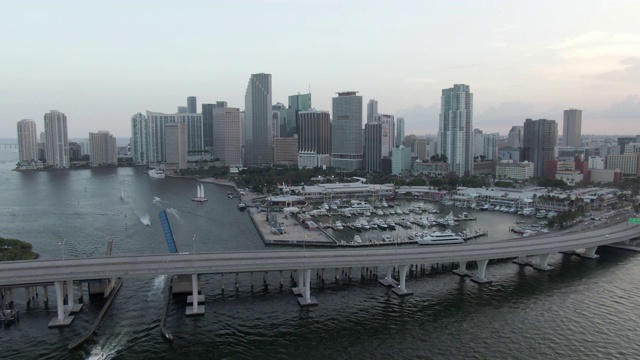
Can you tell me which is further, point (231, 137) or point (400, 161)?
point (231, 137)

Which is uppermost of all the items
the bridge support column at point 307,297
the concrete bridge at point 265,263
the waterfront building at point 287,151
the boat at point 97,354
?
the waterfront building at point 287,151

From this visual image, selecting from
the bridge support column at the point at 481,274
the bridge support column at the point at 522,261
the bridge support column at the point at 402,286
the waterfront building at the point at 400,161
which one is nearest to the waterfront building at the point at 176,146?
the waterfront building at the point at 400,161

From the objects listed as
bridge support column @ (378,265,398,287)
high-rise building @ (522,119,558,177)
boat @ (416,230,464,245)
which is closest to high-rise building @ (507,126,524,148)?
high-rise building @ (522,119,558,177)

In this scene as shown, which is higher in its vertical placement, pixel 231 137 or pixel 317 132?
pixel 317 132

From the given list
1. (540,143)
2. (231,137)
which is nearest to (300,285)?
(540,143)

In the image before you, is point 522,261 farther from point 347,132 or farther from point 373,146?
point 347,132

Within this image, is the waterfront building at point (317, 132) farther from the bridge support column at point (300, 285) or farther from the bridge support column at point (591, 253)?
the bridge support column at point (300, 285)

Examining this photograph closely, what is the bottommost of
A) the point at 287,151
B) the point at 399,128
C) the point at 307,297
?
the point at 307,297

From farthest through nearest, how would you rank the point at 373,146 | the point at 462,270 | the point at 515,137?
the point at 515,137 → the point at 373,146 → the point at 462,270
